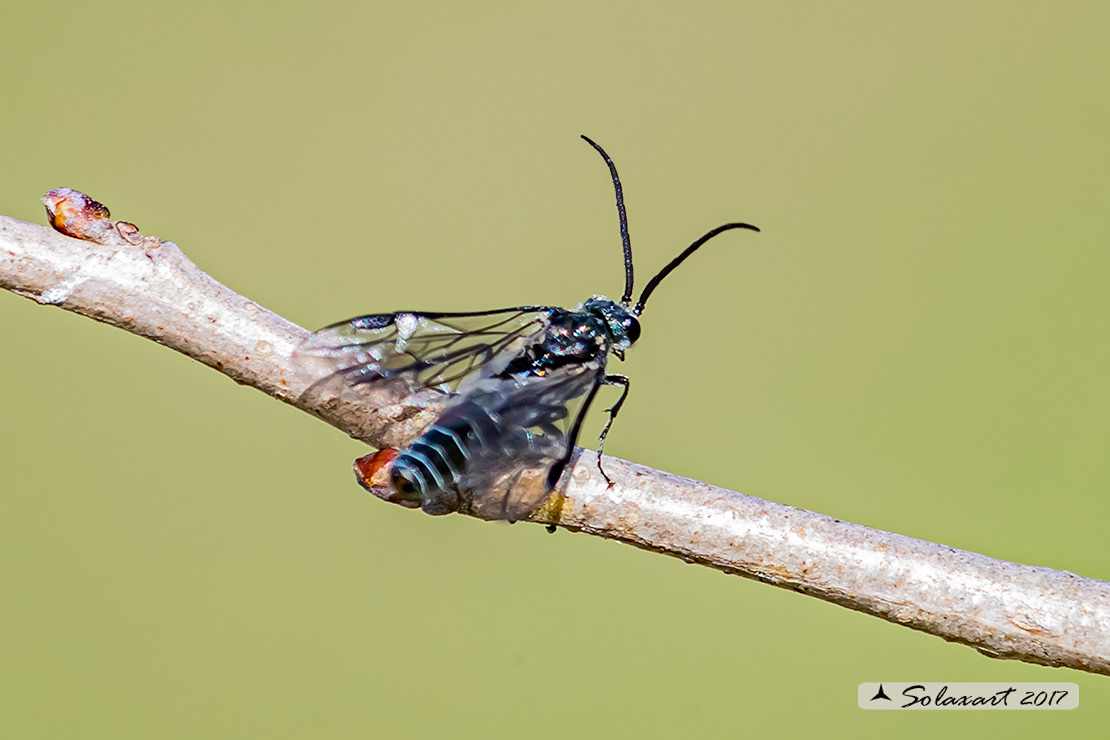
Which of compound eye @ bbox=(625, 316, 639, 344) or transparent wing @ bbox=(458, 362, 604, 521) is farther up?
compound eye @ bbox=(625, 316, 639, 344)

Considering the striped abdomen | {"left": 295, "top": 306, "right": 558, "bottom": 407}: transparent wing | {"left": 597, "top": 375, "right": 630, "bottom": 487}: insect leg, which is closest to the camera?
the striped abdomen

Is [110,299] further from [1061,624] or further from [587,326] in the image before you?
[1061,624]

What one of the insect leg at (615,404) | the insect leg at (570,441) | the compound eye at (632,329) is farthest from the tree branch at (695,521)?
the compound eye at (632,329)

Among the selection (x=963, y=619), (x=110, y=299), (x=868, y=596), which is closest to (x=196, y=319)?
(x=110, y=299)

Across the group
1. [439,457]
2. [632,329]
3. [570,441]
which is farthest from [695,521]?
[632,329]

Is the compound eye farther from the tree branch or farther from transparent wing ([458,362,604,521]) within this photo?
the tree branch

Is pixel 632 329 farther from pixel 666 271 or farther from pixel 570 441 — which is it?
pixel 570 441

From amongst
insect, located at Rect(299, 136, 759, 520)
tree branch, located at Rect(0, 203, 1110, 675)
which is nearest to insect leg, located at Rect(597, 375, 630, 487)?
insect, located at Rect(299, 136, 759, 520)
